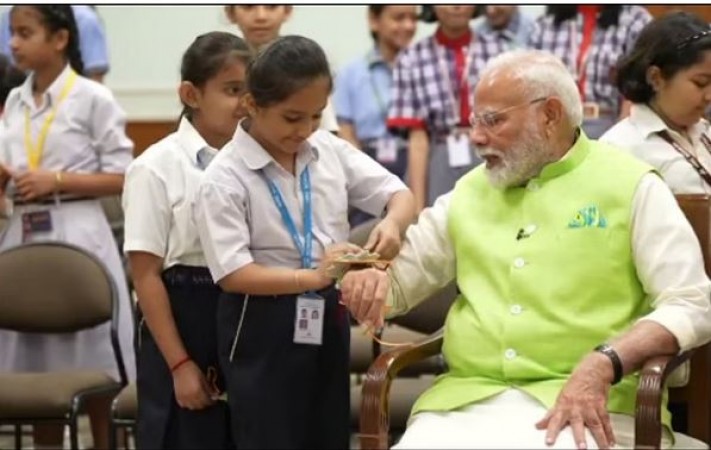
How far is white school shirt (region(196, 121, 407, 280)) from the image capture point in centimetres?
353

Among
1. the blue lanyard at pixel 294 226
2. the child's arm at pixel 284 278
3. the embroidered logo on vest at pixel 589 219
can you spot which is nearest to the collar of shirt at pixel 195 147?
the blue lanyard at pixel 294 226

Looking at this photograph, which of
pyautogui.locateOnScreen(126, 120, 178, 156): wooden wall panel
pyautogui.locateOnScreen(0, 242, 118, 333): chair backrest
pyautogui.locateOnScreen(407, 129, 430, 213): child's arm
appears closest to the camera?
pyautogui.locateOnScreen(0, 242, 118, 333): chair backrest

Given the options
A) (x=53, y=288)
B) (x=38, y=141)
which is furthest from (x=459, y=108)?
(x=53, y=288)

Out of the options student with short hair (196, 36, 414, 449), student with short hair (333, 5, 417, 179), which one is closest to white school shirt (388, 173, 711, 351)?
student with short hair (196, 36, 414, 449)

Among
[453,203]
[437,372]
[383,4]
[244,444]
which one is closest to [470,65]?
[383,4]

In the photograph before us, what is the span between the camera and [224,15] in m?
5.46

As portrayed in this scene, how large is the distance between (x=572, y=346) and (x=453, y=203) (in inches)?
19.2

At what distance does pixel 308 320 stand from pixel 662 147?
1.22m

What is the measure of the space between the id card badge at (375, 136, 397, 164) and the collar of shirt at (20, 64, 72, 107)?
1.48m

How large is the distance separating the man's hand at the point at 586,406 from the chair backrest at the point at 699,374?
61 cm

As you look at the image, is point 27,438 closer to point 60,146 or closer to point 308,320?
point 60,146

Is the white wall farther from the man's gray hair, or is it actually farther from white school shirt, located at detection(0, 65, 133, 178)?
the man's gray hair

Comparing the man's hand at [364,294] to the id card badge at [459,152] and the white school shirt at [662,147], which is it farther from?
the id card badge at [459,152]

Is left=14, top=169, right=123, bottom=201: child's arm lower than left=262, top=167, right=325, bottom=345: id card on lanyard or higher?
lower
